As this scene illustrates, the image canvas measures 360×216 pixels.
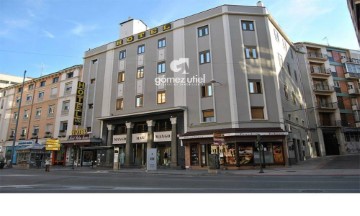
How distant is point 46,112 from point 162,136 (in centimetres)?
2256

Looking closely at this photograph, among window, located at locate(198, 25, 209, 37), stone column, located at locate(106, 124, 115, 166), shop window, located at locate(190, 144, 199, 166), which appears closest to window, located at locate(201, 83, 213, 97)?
shop window, located at locate(190, 144, 199, 166)

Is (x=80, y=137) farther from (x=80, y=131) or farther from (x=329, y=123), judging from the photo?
(x=329, y=123)

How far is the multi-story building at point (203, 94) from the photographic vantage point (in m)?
23.9

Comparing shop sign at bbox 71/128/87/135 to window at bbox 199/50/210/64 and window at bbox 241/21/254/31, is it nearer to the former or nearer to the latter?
window at bbox 199/50/210/64

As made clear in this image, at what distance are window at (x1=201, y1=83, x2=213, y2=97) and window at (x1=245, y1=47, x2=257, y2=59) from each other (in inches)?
194

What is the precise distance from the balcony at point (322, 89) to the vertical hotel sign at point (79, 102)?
3657cm

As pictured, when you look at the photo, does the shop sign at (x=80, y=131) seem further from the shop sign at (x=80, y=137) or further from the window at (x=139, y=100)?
the window at (x=139, y=100)

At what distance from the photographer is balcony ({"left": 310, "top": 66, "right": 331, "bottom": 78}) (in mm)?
42219

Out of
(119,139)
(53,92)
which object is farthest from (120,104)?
(53,92)

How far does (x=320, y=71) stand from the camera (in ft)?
142

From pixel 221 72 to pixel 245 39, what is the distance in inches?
177

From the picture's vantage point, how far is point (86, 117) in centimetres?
3397

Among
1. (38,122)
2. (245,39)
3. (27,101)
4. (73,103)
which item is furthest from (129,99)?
(27,101)
